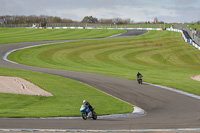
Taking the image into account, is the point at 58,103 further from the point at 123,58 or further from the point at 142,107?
the point at 123,58

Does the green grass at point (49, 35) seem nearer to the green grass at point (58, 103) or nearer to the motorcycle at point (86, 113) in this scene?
the green grass at point (58, 103)

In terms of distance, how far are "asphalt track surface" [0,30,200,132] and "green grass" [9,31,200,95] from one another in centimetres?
576

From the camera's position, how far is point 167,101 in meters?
24.7

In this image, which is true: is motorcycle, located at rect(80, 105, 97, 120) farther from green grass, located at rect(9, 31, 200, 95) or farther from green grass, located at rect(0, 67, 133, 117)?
green grass, located at rect(9, 31, 200, 95)

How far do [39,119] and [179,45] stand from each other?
61247 millimetres

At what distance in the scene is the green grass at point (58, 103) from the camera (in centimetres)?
1836

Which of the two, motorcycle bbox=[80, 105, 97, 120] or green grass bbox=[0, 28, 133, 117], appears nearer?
motorcycle bbox=[80, 105, 97, 120]

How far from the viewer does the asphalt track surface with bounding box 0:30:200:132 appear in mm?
15211

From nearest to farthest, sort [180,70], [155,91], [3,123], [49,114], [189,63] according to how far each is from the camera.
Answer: [3,123] → [49,114] → [155,91] → [180,70] → [189,63]

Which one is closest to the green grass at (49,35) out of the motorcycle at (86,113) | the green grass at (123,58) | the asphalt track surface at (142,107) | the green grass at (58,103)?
the green grass at (123,58)

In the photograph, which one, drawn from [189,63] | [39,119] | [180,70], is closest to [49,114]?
[39,119]

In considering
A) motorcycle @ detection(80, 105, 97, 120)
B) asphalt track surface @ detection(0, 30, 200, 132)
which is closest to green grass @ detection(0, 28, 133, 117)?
motorcycle @ detection(80, 105, 97, 120)

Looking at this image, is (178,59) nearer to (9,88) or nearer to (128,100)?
(128,100)

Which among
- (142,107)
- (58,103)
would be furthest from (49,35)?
(142,107)
